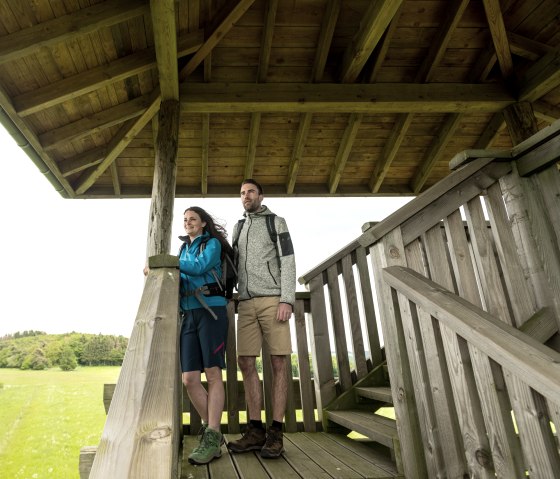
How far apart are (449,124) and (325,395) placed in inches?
174

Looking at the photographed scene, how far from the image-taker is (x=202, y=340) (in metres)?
2.31

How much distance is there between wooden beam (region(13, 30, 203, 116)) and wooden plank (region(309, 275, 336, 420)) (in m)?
2.95

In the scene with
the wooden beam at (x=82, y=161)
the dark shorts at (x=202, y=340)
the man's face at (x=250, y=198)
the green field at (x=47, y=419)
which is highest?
the wooden beam at (x=82, y=161)

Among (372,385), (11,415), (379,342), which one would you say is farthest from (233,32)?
(11,415)

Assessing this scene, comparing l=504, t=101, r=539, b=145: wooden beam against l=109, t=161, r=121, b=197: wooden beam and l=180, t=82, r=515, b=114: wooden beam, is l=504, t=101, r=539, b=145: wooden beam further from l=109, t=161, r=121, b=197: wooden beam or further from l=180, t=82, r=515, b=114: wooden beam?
l=109, t=161, r=121, b=197: wooden beam

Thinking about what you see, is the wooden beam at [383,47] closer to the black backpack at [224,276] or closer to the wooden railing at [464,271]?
the wooden railing at [464,271]

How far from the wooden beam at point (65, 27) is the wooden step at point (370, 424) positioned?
3852 millimetres

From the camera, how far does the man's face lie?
2773 millimetres

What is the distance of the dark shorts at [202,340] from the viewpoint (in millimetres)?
2314

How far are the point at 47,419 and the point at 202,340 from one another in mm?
22236

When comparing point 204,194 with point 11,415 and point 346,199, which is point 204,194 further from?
point 11,415

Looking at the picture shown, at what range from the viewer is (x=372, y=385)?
11.3ft

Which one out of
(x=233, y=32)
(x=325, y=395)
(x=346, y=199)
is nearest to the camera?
(x=325, y=395)

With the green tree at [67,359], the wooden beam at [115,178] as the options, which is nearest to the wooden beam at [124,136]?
the wooden beam at [115,178]
